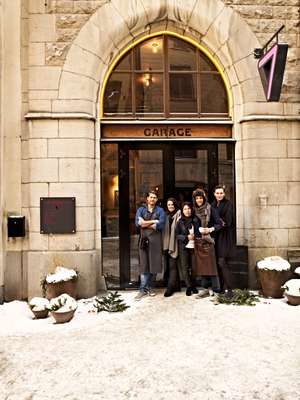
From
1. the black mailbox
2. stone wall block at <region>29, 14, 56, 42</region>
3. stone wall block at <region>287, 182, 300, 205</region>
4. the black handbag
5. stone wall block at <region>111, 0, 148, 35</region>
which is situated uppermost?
stone wall block at <region>111, 0, 148, 35</region>

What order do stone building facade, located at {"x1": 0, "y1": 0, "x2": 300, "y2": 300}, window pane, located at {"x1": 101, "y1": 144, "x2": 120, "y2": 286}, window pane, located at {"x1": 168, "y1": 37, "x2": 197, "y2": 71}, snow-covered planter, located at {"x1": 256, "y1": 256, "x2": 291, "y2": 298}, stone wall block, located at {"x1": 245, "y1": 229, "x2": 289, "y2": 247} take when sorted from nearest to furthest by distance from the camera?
snow-covered planter, located at {"x1": 256, "y1": 256, "x2": 291, "y2": 298} < stone building facade, located at {"x1": 0, "y1": 0, "x2": 300, "y2": 300} < stone wall block, located at {"x1": 245, "y1": 229, "x2": 289, "y2": 247} < window pane, located at {"x1": 101, "y1": 144, "x2": 120, "y2": 286} < window pane, located at {"x1": 168, "y1": 37, "x2": 197, "y2": 71}

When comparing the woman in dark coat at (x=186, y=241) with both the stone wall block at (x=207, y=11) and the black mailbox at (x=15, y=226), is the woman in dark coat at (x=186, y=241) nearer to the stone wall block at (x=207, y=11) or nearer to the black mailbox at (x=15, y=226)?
the black mailbox at (x=15, y=226)

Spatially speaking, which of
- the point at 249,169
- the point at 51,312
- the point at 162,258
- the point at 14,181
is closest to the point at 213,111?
the point at 249,169

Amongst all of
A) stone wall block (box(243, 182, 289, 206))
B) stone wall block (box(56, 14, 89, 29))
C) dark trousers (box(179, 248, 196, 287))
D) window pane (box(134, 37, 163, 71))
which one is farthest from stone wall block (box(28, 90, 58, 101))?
stone wall block (box(243, 182, 289, 206))

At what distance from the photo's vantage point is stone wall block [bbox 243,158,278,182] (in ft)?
25.4

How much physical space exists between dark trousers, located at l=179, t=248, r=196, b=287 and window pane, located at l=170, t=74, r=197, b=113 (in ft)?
10.3

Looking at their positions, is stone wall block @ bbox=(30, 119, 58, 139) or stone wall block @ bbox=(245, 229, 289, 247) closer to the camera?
stone wall block @ bbox=(30, 119, 58, 139)

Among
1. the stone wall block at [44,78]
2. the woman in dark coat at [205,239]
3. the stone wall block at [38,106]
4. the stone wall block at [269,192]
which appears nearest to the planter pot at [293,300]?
the woman in dark coat at [205,239]

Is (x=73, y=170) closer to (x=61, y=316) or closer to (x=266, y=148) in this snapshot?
(x=61, y=316)

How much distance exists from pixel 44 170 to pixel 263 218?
15.2 feet

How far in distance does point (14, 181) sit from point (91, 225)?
1785 mm

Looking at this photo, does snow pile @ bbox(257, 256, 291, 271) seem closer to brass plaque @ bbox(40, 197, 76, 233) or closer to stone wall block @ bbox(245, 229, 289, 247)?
stone wall block @ bbox(245, 229, 289, 247)

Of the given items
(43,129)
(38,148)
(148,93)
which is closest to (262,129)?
(148,93)

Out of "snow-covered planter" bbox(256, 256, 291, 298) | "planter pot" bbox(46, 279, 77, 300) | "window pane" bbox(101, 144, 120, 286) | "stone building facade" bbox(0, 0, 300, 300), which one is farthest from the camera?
"window pane" bbox(101, 144, 120, 286)
